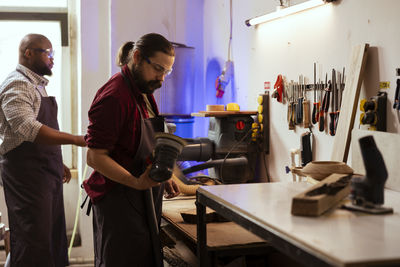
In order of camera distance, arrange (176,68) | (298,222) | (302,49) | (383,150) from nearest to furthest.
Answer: (298,222), (383,150), (302,49), (176,68)

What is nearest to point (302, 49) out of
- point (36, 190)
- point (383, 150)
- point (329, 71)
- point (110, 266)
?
point (329, 71)

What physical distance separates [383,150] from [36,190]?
2071 millimetres

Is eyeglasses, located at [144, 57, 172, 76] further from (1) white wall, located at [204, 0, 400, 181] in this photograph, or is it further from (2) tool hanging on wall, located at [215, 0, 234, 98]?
(2) tool hanging on wall, located at [215, 0, 234, 98]

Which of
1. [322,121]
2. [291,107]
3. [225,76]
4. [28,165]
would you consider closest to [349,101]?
[322,121]

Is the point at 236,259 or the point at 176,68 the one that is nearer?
the point at 236,259

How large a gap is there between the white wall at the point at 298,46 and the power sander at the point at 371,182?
0.73 m

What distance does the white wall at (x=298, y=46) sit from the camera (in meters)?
2.12

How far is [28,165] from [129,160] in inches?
48.3

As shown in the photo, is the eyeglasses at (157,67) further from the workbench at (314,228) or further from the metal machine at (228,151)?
the metal machine at (228,151)

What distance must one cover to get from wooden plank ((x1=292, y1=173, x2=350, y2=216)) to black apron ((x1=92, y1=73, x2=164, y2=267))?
32.9 inches

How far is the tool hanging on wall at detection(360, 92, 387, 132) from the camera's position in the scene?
2.08 meters

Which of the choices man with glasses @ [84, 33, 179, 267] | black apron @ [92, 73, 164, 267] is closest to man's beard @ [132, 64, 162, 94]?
man with glasses @ [84, 33, 179, 267]

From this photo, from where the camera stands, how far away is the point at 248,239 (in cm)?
202

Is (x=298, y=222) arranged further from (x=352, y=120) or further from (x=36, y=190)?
(x=36, y=190)
